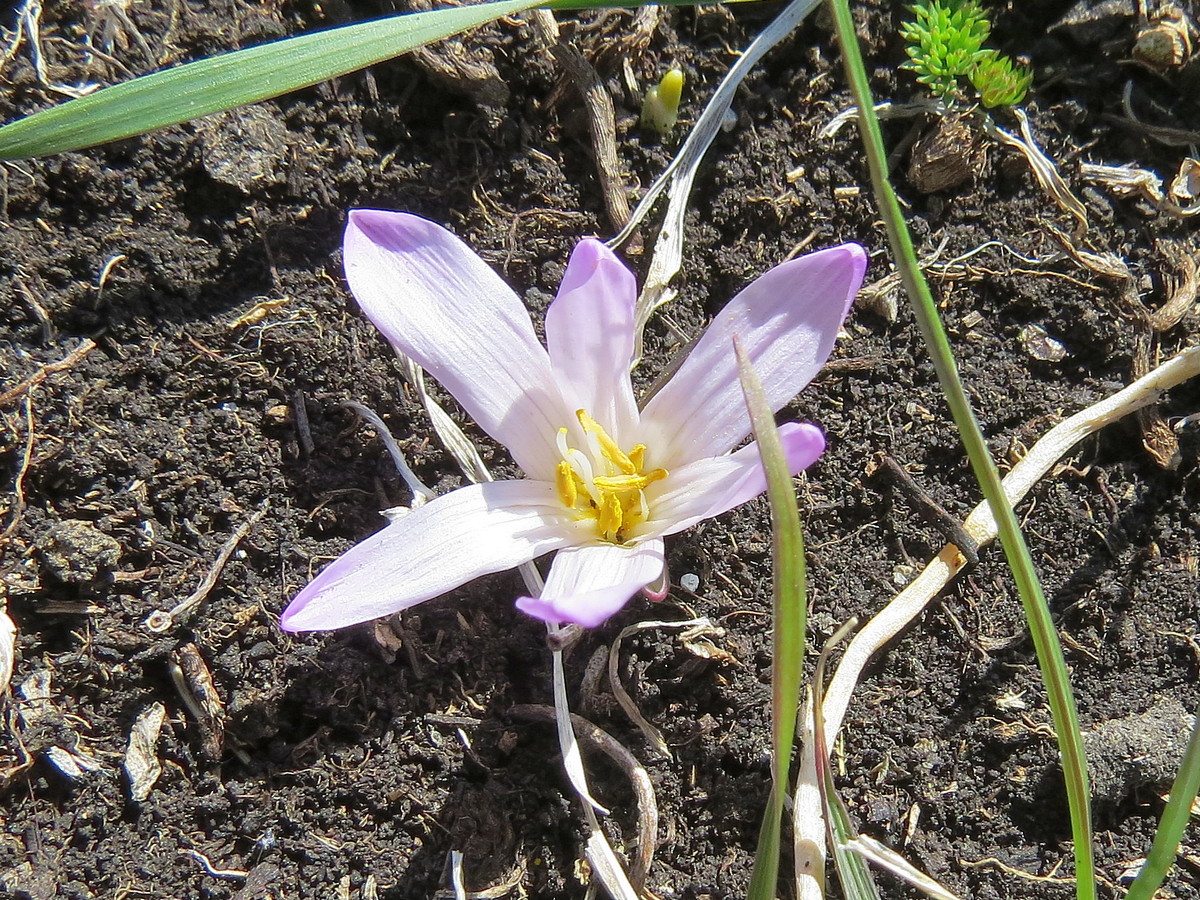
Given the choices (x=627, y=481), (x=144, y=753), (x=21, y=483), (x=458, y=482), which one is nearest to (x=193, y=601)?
(x=144, y=753)

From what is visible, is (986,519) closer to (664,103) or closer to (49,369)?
(664,103)

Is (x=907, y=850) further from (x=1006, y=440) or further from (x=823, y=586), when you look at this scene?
(x=1006, y=440)

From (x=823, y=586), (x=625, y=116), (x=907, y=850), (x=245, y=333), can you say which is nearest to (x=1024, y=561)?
(x=823, y=586)

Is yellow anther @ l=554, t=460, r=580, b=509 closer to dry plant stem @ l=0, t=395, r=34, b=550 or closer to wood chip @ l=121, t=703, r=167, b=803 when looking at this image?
wood chip @ l=121, t=703, r=167, b=803

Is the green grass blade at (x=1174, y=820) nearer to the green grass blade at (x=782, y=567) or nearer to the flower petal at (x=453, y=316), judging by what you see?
the green grass blade at (x=782, y=567)

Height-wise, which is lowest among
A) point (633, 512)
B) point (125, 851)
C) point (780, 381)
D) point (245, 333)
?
point (125, 851)

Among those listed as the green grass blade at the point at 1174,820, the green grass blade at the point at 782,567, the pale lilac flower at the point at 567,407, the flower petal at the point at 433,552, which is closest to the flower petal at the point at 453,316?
the pale lilac flower at the point at 567,407

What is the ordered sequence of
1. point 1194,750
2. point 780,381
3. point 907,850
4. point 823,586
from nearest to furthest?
1. point 1194,750
2. point 780,381
3. point 907,850
4. point 823,586
